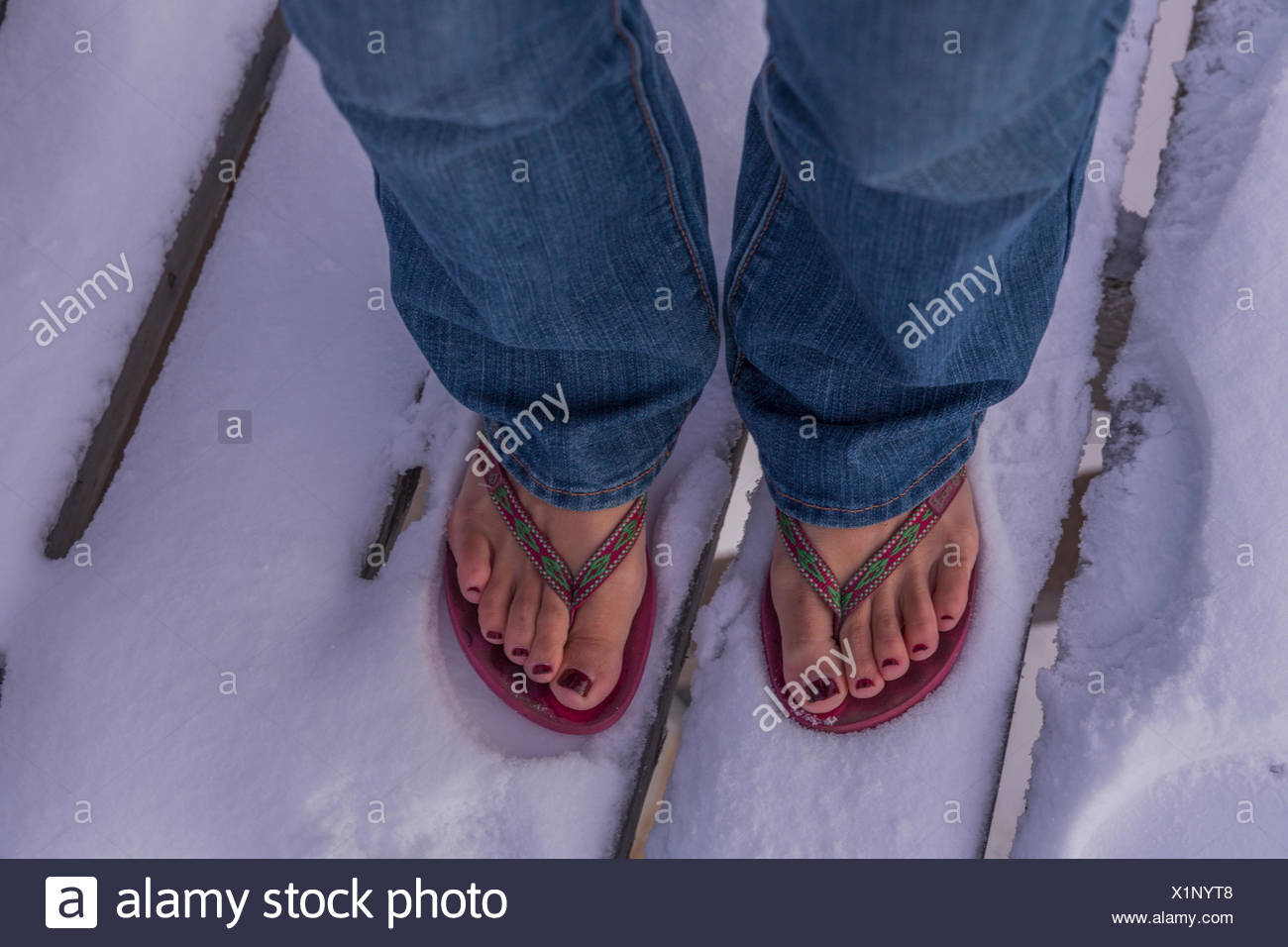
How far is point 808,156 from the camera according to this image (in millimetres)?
518

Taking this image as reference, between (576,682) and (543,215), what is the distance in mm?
521

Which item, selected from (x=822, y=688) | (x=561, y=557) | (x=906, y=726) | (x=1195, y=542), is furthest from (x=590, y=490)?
(x=1195, y=542)

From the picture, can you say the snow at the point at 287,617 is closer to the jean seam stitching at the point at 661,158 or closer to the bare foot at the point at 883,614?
the bare foot at the point at 883,614

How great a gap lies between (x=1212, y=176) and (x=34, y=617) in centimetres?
143

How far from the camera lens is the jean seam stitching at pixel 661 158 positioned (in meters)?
0.52

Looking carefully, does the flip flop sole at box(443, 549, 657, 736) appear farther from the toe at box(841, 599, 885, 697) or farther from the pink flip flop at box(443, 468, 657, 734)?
the toe at box(841, 599, 885, 697)

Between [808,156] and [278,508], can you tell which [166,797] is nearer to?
[278,508]

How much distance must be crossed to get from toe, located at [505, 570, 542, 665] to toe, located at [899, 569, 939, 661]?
1.23 feet

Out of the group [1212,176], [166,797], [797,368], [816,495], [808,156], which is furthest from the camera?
[1212,176]

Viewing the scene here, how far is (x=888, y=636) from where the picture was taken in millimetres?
928

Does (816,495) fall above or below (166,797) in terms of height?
above

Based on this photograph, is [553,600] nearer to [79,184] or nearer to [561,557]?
[561,557]
